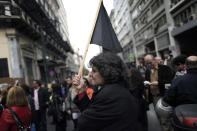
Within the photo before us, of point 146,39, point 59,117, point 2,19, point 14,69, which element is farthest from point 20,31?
point 146,39

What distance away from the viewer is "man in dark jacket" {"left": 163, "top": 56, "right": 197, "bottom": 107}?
299 centimetres

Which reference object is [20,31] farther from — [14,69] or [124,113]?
[124,113]

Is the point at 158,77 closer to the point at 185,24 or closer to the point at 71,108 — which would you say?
the point at 71,108

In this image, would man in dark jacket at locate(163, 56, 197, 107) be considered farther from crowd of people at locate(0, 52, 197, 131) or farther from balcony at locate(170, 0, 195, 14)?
balcony at locate(170, 0, 195, 14)

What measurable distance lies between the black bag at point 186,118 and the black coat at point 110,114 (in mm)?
1110

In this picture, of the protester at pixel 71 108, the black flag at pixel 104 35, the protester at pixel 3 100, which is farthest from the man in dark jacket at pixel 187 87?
the protester at pixel 71 108

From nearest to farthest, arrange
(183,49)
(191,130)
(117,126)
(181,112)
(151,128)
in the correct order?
(117,126) → (191,130) → (181,112) → (151,128) → (183,49)

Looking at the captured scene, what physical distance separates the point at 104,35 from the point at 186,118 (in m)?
1.79

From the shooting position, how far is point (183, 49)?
20125 millimetres

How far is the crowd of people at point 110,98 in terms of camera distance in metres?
1.61

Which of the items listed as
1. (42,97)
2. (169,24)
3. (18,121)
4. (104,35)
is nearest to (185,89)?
(104,35)

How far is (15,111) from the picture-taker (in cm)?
327

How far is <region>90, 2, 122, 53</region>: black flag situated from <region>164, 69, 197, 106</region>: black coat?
3.68ft

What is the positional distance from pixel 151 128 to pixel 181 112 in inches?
132
